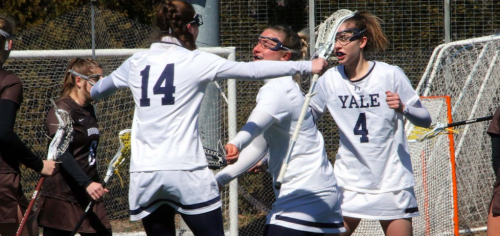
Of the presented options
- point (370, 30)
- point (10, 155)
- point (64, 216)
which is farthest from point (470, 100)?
point (10, 155)

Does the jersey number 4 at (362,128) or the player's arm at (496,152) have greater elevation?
the jersey number 4 at (362,128)

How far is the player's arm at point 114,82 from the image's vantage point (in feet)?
11.1

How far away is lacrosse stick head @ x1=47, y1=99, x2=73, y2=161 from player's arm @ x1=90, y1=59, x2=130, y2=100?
722 mm

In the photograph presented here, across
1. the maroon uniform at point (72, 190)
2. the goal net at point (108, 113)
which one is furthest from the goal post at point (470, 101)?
the maroon uniform at point (72, 190)

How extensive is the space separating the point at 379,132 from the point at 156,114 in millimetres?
1541

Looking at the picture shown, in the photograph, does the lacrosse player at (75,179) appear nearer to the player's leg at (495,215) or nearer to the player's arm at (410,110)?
the player's arm at (410,110)

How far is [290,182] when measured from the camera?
3586 mm

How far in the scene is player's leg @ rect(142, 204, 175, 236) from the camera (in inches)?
126

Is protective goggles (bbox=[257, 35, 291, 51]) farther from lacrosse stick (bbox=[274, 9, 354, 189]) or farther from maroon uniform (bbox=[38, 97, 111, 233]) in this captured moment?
maroon uniform (bbox=[38, 97, 111, 233])

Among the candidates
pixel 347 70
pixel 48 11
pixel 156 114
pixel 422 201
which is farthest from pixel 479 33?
pixel 156 114

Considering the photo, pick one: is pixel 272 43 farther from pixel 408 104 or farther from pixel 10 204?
pixel 10 204

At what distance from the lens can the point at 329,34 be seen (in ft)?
13.6

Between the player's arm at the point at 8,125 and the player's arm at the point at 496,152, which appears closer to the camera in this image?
the player's arm at the point at 8,125

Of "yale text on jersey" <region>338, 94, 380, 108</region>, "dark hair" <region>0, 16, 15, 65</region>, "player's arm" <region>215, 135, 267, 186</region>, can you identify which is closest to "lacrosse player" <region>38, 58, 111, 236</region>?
"dark hair" <region>0, 16, 15, 65</region>
